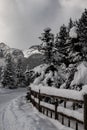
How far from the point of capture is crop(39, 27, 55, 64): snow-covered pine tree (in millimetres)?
24672

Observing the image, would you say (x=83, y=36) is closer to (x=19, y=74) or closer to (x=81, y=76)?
(x=81, y=76)

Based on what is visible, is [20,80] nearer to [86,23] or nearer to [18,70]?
[18,70]

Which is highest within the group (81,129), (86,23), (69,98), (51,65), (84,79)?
(86,23)

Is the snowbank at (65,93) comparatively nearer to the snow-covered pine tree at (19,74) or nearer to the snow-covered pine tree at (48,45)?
the snow-covered pine tree at (48,45)

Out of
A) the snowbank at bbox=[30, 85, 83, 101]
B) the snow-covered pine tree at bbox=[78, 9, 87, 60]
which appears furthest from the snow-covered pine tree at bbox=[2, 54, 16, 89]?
the snowbank at bbox=[30, 85, 83, 101]

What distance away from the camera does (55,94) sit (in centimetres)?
1158

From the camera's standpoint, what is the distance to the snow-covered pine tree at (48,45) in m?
24.7

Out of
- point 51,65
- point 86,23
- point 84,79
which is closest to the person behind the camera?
point 84,79

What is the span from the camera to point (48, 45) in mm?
24750

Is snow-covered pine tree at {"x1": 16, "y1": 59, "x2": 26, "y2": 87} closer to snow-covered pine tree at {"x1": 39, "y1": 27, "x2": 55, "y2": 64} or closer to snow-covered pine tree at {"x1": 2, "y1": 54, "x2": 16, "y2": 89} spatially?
snow-covered pine tree at {"x1": 2, "y1": 54, "x2": 16, "y2": 89}

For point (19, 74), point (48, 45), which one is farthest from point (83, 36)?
point (19, 74)

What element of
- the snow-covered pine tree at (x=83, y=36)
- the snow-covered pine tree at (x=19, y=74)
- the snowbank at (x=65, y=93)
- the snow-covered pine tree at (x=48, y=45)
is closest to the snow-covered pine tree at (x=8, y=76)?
the snow-covered pine tree at (x=19, y=74)

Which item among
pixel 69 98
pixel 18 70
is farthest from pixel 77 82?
pixel 18 70

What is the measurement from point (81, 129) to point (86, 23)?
20.6 m
